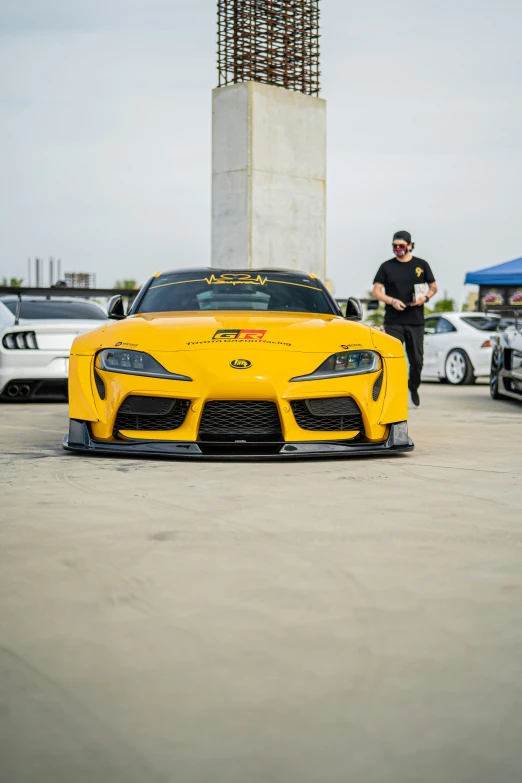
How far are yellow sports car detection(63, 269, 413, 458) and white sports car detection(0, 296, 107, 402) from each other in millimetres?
4844

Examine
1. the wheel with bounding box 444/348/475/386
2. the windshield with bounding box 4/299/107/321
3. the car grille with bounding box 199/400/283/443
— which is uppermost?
the windshield with bounding box 4/299/107/321

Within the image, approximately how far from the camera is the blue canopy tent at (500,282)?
23.2m

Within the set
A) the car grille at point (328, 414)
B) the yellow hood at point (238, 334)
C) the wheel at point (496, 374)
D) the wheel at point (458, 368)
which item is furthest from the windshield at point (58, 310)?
the wheel at point (458, 368)

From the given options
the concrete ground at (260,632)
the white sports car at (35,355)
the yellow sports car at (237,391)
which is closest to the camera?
the concrete ground at (260,632)

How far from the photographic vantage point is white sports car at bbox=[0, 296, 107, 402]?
1103 centimetres

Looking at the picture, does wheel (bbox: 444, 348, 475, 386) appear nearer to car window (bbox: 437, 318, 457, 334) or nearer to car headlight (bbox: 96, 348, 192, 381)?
car window (bbox: 437, 318, 457, 334)

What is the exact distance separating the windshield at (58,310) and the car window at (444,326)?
656cm

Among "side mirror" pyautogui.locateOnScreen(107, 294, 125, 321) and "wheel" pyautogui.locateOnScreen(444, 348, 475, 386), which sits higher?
"side mirror" pyautogui.locateOnScreen(107, 294, 125, 321)

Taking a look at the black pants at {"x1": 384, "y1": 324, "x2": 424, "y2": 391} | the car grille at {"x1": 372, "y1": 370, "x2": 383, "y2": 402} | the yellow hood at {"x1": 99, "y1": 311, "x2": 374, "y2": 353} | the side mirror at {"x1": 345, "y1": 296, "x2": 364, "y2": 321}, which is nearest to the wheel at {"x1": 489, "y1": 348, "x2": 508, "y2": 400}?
the black pants at {"x1": 384, "y1": 324, "x2": 424, "y2": 391}

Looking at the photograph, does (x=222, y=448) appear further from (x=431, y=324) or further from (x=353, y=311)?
(x=431, y=324)

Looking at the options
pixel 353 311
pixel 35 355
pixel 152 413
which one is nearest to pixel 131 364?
pixel 152 413

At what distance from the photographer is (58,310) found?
12.1 metres

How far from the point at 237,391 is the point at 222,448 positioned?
15.7 inches

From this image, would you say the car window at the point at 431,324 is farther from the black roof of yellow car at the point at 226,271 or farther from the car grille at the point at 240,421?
the car grille at the point at 240,421
